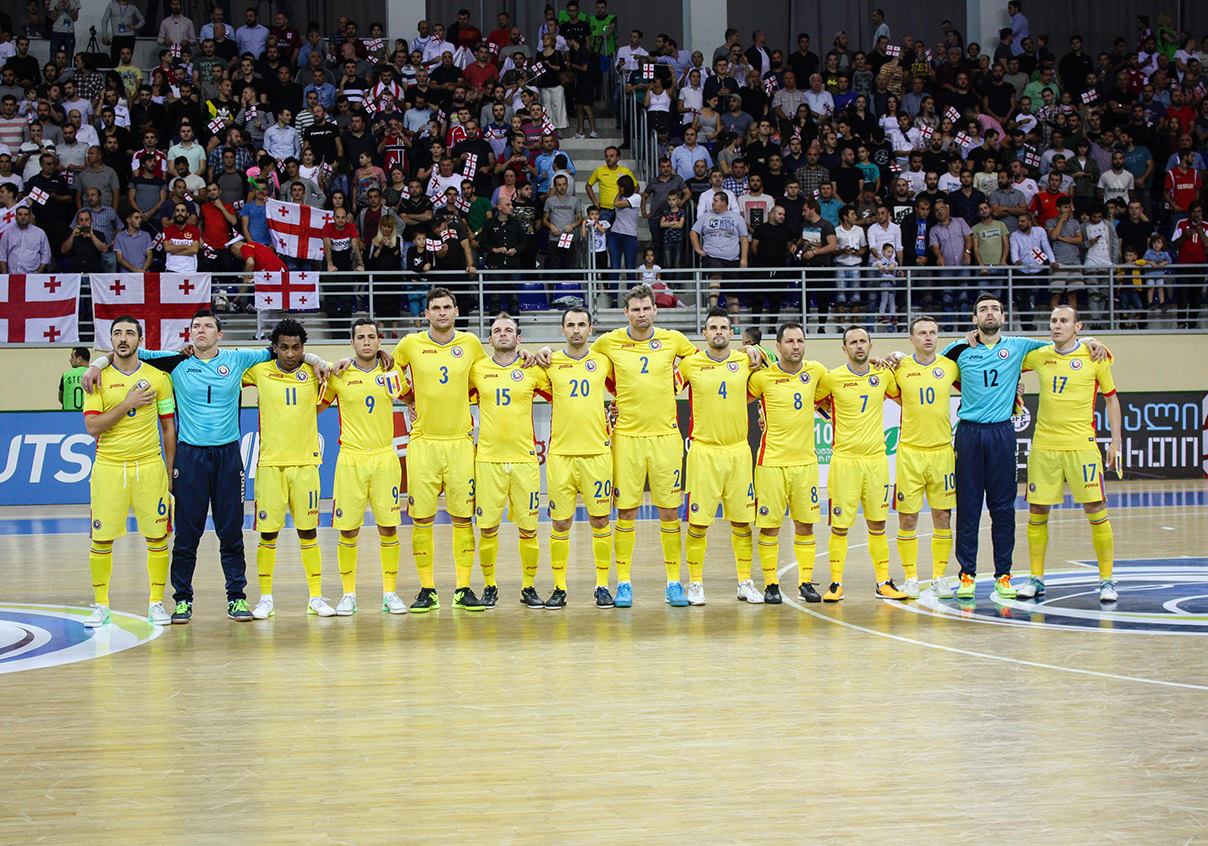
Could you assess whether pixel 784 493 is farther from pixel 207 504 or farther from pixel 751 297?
pixel 751 297

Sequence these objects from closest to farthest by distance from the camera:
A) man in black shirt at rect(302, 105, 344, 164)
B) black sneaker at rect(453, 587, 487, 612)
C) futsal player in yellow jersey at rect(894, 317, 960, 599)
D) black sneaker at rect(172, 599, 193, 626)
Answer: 1. black sneaker at rect(172, 599, 193, 626)
2. black sneaker at rect(453, 587, 487, 612)
3. futsal player in yellow jersey at rect(894, 317, 960, 599)
4. man in black shirt at rect(302, 105, 344, 164)

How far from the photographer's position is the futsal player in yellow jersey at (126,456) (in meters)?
10.5

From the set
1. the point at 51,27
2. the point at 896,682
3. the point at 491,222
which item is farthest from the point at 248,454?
the point at 896,682

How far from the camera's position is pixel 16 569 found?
13.9 metres

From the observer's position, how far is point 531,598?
11297 mm

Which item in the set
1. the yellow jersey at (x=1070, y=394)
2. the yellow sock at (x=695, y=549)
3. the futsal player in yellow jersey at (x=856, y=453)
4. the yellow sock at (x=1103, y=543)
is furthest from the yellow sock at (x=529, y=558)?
the yellow sock at (x=1103, y=543)

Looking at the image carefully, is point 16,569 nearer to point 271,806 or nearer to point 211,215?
point 211,215

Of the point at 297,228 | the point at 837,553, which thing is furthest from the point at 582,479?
the point at 297,228

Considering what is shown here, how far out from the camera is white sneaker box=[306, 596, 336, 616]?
10914 millimetres

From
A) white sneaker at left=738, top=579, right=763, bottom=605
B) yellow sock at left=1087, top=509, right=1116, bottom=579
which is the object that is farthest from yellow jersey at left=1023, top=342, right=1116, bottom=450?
white sneaker at left=738, top=579, right=763, bottom=605

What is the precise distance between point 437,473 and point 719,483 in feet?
7.56

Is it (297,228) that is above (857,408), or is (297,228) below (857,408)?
above

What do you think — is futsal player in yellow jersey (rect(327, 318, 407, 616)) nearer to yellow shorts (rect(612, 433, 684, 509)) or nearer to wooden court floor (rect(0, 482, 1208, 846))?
wooden court floor (rect(0, 482, 1208, 846))

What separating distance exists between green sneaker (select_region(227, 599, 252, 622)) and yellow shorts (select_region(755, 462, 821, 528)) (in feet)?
13.7
